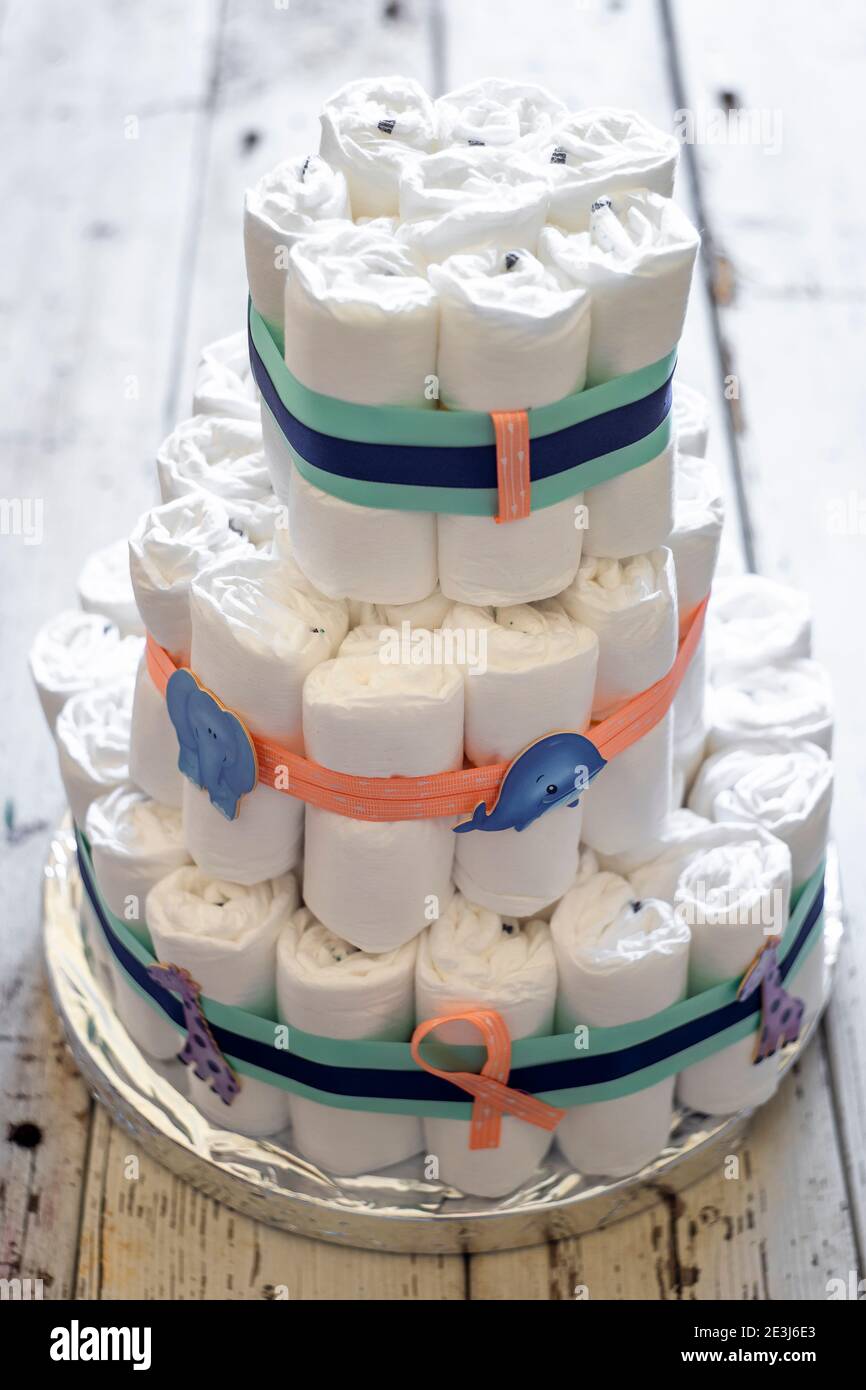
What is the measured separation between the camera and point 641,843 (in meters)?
1.41

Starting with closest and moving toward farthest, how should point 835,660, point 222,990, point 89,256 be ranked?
point 222,990, point 835,660, point 89,256

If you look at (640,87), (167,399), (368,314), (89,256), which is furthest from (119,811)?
(640,87)

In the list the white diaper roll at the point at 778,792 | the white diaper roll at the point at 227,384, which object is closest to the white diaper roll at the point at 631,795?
the white diaper roll at the point at 778,792

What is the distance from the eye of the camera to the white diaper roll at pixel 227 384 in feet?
4.84

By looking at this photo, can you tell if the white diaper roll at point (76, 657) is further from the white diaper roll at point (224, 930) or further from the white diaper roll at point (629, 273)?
the white diaper roll at point (629, 273)

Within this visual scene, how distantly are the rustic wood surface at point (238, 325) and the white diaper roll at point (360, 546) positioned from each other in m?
0.62

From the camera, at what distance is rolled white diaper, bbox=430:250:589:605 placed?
1089mm

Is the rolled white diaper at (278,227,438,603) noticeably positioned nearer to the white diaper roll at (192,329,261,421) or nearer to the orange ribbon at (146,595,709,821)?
the orange ribbon at (146,595,709,821)

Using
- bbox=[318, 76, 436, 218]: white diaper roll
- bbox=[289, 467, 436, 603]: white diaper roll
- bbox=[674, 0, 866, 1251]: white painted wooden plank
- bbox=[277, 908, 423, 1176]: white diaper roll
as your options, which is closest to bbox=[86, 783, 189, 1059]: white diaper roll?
bbox=[277, 908, 423, 1176]: white diaper roll

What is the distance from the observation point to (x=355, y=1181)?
4.82 ft

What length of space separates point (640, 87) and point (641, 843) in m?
1.67

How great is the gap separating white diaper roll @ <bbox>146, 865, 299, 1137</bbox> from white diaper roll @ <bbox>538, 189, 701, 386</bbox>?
0.52 metres

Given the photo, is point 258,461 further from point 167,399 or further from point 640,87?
point 640,87

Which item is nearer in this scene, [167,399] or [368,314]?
[368,314]
